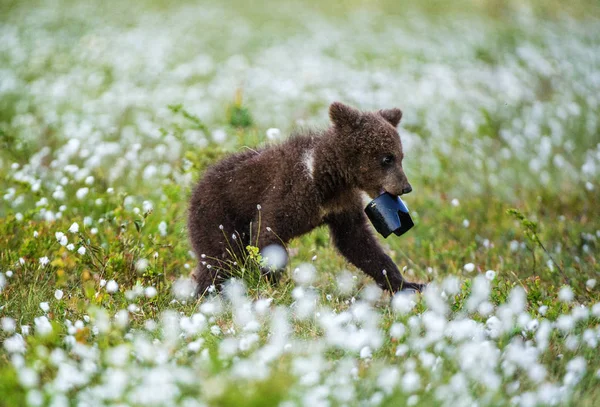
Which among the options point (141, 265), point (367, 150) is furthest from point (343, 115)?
point (141, 265)

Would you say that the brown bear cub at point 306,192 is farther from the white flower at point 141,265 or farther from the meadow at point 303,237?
the white flower at point 141,265

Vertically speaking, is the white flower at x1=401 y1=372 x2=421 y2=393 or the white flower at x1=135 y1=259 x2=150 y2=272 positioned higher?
the white flower at x1=401 y1=372 x2=421 y2=393

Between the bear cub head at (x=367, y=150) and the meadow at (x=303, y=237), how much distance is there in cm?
84

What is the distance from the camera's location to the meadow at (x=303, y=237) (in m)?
3.42

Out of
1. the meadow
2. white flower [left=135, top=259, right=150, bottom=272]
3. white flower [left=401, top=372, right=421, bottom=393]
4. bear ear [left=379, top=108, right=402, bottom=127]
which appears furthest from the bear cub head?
white flower [left=401, top=372, right=421, bottom=393]

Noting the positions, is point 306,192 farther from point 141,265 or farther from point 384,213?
point 141,265

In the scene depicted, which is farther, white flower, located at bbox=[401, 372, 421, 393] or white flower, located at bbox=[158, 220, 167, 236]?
white flower, located at bbox=[158, 220, 167, 236]

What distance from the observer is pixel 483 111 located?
9344 millimetres

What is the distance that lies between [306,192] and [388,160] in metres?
0.67

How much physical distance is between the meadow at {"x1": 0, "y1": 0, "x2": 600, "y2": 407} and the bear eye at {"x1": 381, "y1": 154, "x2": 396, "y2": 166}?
969 millimetres

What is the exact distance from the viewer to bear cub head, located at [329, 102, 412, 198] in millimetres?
4949

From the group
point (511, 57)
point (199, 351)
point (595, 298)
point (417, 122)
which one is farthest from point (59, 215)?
point (511, 57)

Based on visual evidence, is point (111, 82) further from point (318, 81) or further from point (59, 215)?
point (59, 215)

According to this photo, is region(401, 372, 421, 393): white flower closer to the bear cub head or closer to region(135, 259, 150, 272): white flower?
the bear cub head
